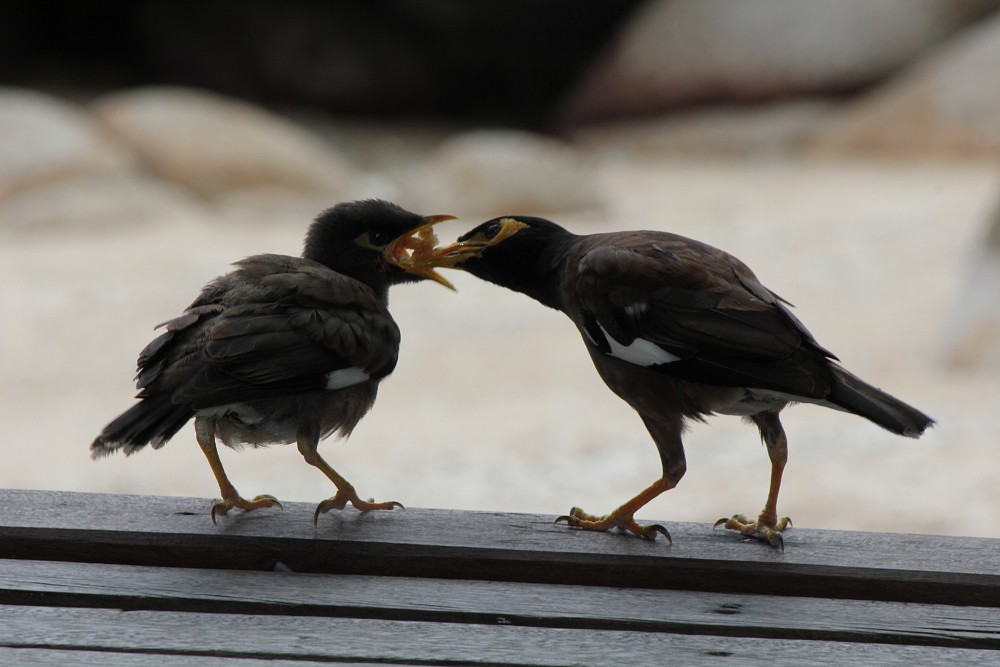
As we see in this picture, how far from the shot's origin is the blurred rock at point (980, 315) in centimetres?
802

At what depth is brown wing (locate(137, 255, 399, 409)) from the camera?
2.34 meters

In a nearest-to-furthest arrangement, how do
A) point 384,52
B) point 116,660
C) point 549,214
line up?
1. point 116,660
2. point 549,214
3. point 384,52

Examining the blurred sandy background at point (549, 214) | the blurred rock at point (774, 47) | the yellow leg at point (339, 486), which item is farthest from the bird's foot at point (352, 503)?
the blurred rock at point (774, 47)

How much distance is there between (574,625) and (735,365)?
2.11ft

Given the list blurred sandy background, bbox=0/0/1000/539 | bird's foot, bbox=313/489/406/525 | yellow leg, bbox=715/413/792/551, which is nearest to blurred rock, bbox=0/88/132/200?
blurred sandy background, bbox=0/0/1000/539

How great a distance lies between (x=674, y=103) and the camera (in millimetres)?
16266

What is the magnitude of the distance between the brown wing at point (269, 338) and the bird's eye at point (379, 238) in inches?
9.7

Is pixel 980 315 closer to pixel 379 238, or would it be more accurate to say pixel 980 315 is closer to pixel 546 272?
pixel 546 272

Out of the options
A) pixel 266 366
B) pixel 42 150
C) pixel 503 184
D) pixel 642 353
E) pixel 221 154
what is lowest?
pixel 266 366

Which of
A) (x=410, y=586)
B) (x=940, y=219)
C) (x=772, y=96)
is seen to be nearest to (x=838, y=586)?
(x=410, y=586)

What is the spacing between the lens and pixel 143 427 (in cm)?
222

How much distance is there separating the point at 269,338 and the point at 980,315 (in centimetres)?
677

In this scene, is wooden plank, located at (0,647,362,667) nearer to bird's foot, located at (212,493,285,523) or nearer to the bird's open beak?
bird's foot, located at (212,493,285,523)

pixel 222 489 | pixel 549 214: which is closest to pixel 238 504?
pixel 222 489
